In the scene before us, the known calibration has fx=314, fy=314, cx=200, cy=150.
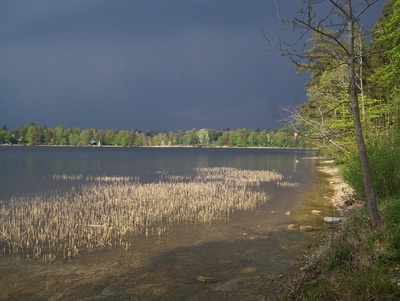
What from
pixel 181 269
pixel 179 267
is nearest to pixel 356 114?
pixel 181 269

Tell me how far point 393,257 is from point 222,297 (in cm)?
446

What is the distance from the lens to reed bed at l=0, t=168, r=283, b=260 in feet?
45.1

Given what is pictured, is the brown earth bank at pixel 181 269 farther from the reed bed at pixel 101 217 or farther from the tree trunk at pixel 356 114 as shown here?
the tree trunk at pixel 356 114

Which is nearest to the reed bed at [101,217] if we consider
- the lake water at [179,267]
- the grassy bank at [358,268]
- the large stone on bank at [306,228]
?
the lake water at [179,267]

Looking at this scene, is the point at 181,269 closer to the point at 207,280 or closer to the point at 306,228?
the point at 207,280

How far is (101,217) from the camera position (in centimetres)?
1852

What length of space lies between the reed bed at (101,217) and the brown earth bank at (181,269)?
1076mm

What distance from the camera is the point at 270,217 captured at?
749 inches

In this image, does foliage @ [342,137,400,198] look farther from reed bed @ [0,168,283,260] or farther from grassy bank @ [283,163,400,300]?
reed bed @ [0,168,283,260]

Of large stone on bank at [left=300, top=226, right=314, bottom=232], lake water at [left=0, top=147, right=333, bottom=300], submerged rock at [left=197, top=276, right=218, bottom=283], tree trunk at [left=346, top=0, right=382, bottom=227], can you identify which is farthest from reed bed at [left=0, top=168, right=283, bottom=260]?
tree trunk at [left=346, top=0, right=382, bottom=227]

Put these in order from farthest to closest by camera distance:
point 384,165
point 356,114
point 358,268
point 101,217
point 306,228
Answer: point 101,217 → point 306,228 → point 384,165 → point 356,114 → point 358,268

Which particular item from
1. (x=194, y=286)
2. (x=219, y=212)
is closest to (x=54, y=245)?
(x=194, y=286)

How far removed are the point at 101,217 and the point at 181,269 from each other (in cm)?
904

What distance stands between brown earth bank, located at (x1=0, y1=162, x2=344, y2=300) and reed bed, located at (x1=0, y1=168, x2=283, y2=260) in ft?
3.53
